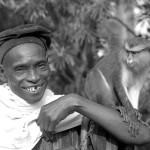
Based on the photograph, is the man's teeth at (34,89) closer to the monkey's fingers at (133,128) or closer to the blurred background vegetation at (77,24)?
the monkey's fingers at (133,128)

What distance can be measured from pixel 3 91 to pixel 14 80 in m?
0.12

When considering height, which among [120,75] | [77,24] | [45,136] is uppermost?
[77,24]

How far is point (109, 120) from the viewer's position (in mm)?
1535

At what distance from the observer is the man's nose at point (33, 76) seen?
1.59m

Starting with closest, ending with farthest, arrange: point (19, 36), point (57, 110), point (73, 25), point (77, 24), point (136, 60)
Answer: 1. point (57, 110)
2. point (19, 36)
3. point (136, 60)
4. point (77, 24)
5. point (73, 25)

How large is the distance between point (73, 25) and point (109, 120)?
3426 mm

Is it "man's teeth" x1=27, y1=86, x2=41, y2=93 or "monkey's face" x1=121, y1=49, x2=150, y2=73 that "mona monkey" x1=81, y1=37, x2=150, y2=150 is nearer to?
"monkey's face" x1=121, y1=49, x2=150, y2=73

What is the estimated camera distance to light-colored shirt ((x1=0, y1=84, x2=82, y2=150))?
5.26 feet

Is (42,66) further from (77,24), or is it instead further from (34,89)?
(77,24)

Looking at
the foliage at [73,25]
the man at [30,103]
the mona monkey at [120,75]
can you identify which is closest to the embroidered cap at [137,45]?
the mona monkey at [120,75]

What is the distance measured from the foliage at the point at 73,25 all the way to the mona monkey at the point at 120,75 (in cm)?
160

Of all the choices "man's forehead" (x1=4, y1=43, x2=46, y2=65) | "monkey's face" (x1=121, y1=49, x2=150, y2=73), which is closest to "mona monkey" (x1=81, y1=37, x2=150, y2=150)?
"monkey's face" (x1=121, y1=49, x2=150, y2=73)

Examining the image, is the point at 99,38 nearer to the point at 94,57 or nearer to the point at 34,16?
the point at 94,57

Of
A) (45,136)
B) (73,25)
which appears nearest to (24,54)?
(45,136)
